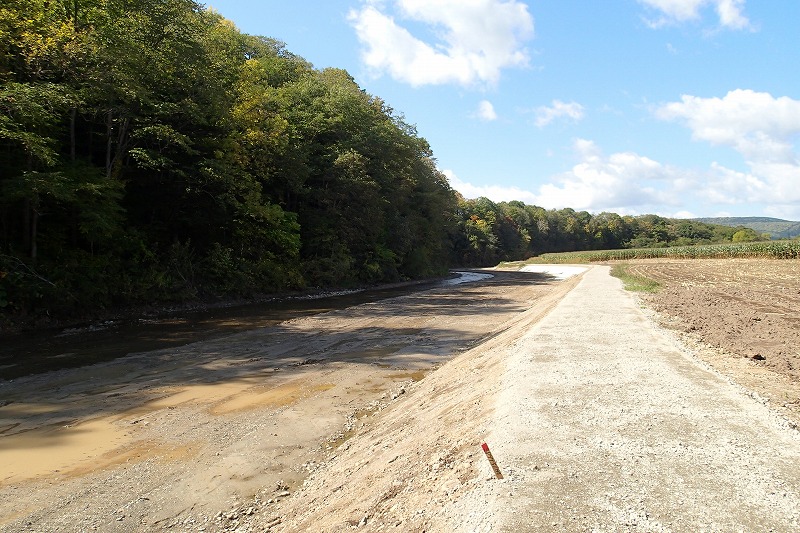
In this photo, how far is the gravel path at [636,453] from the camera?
3.28 meters

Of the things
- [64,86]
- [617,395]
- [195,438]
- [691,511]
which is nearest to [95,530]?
[195,438]

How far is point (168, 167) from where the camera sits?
21.0 m

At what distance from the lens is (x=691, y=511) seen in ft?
11.0

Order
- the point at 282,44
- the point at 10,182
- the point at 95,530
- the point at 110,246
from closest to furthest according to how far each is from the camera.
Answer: the point at 95,530 < the point at 10,182 < the point at 110,246 < the point at 282,44

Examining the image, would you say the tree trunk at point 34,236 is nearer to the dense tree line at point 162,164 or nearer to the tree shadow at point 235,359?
the dense tree line at point 162,164

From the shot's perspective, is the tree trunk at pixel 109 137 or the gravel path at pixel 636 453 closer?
the gravel path at pixel 636 453

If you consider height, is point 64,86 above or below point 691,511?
above

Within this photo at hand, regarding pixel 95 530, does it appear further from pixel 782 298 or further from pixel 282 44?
pixel 282 44

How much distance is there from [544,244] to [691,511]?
146m

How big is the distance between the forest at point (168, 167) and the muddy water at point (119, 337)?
74.3 inches

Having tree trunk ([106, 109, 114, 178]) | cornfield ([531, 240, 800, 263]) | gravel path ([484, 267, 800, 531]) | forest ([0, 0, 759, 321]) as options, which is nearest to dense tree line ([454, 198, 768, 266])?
cornfield ([531, 240, 800, 263])

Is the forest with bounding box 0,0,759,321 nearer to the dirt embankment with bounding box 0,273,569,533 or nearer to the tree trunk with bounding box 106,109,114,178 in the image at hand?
the tree trunk with bounding box 106,109,114,178

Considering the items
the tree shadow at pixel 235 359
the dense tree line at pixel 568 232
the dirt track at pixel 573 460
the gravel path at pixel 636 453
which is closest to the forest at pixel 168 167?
the tree shadow at pixel 235 359

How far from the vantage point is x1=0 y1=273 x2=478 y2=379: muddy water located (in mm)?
10789
